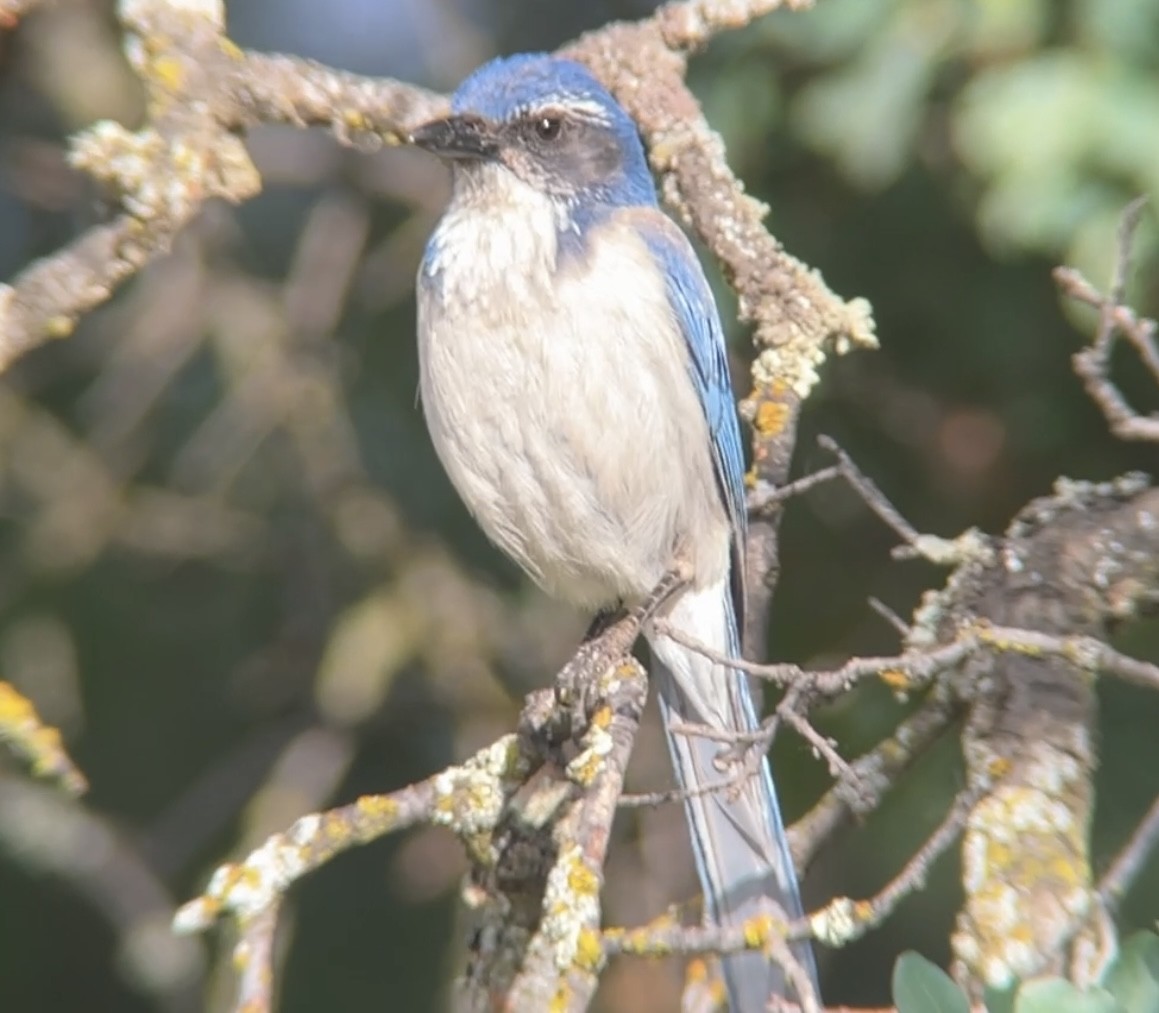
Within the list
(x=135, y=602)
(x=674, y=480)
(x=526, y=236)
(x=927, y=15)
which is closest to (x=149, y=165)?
(x=526, y=236)

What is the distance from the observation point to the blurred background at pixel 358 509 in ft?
13.5

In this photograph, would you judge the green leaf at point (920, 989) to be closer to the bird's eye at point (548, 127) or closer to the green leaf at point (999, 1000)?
the green leaf at point (999, 1000)

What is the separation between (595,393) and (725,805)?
2.80 ft

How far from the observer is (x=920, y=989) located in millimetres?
2195

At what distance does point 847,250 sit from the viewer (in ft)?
14.1

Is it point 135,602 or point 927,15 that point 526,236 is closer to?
point 927,15

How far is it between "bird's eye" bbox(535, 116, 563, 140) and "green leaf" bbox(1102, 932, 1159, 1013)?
220cm

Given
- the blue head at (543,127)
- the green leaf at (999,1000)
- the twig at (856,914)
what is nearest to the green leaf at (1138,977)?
the green leaf at (999,1000)

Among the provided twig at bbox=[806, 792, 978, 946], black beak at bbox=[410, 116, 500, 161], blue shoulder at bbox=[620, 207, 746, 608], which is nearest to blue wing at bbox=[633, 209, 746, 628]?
Answer: blue shoulder at bbox=[620, 207, 746, 608]

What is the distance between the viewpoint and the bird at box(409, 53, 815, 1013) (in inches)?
140

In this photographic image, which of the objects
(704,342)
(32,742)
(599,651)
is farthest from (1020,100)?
(32,742)

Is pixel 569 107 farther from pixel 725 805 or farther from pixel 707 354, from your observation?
pixel 725 805

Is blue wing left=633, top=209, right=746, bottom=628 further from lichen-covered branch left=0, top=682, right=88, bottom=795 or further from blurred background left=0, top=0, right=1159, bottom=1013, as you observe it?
lichen-covered branch left=0, top=682, right=88, bottom=795

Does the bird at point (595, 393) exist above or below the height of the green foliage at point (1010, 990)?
above
